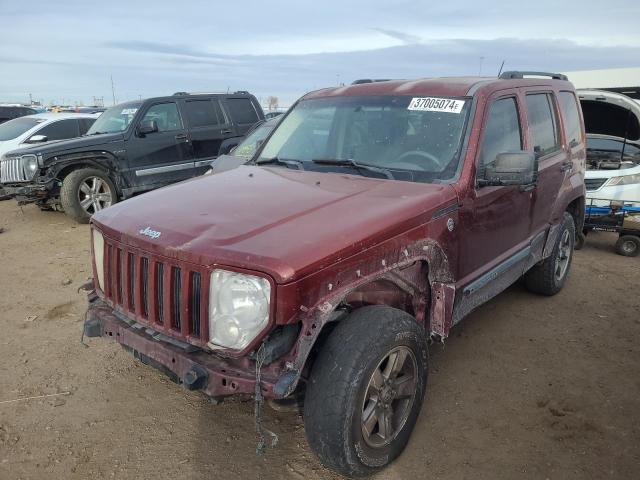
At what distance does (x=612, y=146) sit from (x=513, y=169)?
216 inches

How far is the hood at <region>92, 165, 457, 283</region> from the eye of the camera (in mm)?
2199

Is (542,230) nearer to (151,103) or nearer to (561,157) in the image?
(561,157)

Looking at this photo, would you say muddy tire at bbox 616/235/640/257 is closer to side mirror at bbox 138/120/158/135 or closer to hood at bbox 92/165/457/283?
hood at bbox 92/165/457/283

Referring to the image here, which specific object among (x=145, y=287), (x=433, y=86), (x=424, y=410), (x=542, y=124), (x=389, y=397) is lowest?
(x=424, y=410)

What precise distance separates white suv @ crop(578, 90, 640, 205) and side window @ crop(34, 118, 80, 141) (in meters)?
9.65

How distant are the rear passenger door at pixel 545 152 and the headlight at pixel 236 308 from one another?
8.86 ft

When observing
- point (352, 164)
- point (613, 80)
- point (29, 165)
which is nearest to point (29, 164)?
point (29, 165)

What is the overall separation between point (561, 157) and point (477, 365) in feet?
6.58

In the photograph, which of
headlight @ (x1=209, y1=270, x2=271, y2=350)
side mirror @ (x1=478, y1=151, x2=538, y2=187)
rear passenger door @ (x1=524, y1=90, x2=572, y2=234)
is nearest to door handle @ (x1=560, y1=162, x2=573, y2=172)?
rear passenger door @ (x1=524, y1=90, x2=572, y2=234)

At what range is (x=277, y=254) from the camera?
2.14 metres

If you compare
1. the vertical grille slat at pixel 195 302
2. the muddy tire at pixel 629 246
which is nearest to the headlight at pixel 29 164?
the vertical grille slat at pixel 195 302

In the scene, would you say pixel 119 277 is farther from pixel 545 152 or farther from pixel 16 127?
pixel 16 127

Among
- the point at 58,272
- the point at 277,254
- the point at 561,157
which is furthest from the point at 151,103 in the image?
the point at 277,254

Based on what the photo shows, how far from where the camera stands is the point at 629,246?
657cm
